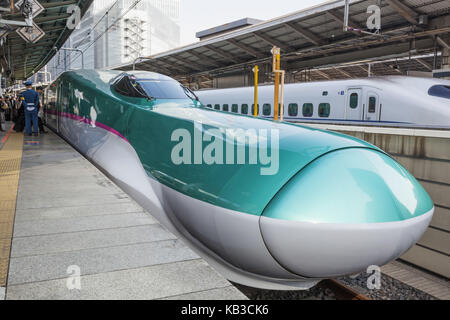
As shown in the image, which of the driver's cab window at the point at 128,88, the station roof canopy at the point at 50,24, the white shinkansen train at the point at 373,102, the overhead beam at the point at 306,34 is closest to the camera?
the driver's cab window at the point at 128,88

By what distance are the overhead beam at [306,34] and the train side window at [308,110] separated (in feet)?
16.3

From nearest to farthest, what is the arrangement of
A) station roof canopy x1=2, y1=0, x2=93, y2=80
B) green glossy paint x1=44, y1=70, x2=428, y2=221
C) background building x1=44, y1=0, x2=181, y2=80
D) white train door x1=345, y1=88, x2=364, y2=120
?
green glossy paint x1=44, y1=70, x2=428, y2=221, white train door x1=345, y1=88, x2=364, y2=120, station roof canopy x1=2, y1=0, x2=93, y2=80, background building x1=44, y1=0, x2=181, y2=80

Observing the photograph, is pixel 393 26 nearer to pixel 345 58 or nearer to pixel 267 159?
pixel 345 58

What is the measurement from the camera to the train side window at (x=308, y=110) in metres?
13.6

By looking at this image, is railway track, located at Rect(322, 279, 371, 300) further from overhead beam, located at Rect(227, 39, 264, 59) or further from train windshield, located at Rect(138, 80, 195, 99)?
overhead beam, located at Rect(227, 39, 264, 59)

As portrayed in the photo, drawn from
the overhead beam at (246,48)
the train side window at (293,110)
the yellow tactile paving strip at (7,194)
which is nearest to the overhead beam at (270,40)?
the overhead beam at (246,48)

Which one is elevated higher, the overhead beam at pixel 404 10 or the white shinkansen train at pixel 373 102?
the overhead beam at pixel 404 10

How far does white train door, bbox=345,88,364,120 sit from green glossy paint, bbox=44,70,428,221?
7.69 m

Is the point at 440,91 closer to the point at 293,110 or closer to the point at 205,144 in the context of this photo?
the point at 293,110

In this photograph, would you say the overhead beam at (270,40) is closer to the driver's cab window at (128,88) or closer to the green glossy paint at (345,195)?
the driver's cab window at (128,88)

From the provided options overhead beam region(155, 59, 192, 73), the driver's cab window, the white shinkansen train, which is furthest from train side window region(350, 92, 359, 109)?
overhead beam region(155, 59, 192, 73)

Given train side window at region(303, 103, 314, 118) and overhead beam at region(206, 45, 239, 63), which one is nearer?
train side window at region(303, 103, 314, 118)

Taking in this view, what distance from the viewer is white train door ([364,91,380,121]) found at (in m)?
11.5
